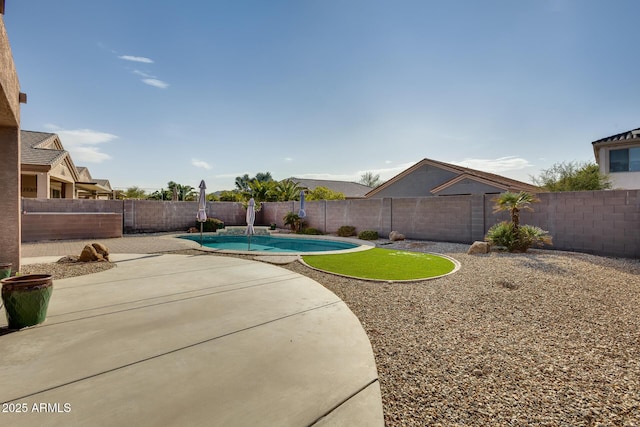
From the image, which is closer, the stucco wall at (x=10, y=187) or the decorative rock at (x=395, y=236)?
the stucco wall at (x=10, y=187)

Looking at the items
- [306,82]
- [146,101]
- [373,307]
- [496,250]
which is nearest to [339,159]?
[306,82]

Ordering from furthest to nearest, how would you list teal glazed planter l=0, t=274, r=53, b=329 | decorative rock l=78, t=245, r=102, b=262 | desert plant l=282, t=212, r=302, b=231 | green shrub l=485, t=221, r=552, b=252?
desert plant l=282, t=212, r=302, b=231 → green shrub l=485, t=221, r=552, b=252 → decorative rock l=78, t=245, r=102, b=262 → teal glazed planter l=0, t=274, r=53, b=329

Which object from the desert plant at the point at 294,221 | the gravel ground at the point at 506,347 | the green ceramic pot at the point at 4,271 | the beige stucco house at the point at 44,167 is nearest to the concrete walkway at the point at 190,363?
the gravel ground at the point at 506,347

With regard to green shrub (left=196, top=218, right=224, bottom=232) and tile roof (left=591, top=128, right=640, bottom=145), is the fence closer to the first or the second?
green shrub (left=196, top=218, right=224, bottom=232)

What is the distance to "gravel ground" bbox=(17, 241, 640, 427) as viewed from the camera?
98.2 inches

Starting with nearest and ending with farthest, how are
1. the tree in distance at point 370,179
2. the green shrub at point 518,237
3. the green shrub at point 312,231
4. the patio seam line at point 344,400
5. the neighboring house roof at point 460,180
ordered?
the patio seam line at point 344,400 → the green shrub at point 518,237 → the neighboring house roof at point 460,180 → the green shrub at point 312,231 → the tree in distance at point 370,179

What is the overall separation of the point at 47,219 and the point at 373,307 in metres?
17.4

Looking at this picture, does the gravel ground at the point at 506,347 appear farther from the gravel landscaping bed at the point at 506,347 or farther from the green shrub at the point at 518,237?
the green shrub at the point at 518,237

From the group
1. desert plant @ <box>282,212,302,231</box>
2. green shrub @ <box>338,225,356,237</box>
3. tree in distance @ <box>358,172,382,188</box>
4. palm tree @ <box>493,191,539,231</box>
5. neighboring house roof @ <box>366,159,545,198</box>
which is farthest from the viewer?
tree in distance @ <box>358,172,382,188</box>

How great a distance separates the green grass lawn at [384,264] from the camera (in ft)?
24.9

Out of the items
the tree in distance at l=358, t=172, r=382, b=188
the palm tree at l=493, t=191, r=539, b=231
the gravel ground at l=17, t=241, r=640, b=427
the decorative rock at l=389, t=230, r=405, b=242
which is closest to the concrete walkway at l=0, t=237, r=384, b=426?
the gravel ground at l=17, t=241, r=640, b=427

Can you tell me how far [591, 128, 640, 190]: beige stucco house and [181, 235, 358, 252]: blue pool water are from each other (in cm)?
1899

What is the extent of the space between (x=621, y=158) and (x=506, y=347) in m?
24.2

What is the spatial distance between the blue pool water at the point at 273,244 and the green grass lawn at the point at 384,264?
388cm
